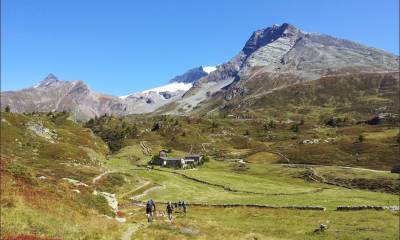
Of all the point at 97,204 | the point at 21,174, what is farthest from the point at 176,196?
the point at 21,174

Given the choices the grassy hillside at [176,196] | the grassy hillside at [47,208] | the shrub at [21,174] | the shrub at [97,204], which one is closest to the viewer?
the grassy hillside at [47,208]

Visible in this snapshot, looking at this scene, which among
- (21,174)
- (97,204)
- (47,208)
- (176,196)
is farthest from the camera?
(176,196)

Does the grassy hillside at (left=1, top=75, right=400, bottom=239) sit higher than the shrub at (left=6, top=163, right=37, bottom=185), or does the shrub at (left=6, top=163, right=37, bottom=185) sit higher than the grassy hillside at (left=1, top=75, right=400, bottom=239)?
the shrub at (left=6, top=163, right=37, bottom=185)

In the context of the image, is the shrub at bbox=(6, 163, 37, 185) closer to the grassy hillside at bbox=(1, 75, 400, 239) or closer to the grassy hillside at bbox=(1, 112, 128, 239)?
the grassy hillside at bbox=(1, 112, 128, 239)

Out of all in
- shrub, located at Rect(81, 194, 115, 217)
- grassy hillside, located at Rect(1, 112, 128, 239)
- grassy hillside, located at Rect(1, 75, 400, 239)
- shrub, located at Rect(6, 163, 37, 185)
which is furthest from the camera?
shrub, located at Rect(81, 194, 115, 217)

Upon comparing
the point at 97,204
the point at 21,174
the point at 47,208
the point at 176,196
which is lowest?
the point at 176,196

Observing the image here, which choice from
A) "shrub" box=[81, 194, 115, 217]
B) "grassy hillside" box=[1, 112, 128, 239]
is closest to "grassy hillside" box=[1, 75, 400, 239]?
"grassy hillside" box=[1, 112, 128, 239]

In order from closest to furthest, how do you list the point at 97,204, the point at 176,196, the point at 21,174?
the point at 21,174 < the point at 97,204 < the point at 176,196

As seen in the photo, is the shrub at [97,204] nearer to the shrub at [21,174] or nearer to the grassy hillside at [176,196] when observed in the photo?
the grassy hillside at [176,196]

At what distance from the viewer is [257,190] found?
128500 millimetres

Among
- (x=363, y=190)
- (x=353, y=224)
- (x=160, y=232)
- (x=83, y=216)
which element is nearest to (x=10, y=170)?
(x=83, y=216)

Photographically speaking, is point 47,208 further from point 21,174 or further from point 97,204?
point 97,204

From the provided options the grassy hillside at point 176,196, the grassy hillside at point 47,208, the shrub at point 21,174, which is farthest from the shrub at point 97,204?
the shrub at point 21,174

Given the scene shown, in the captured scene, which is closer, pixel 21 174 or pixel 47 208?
pixel 47 208
